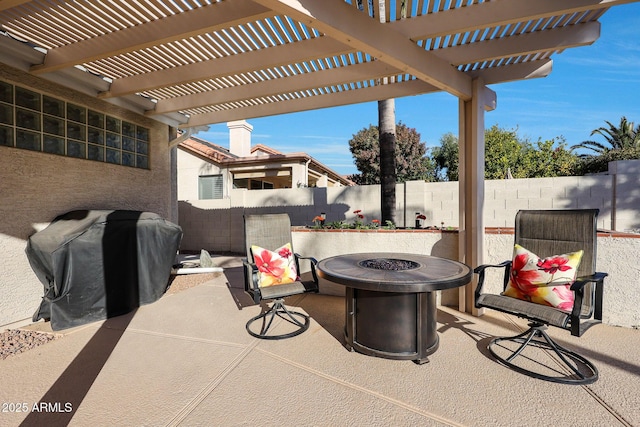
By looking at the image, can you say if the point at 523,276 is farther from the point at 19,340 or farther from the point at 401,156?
the point at 401,156

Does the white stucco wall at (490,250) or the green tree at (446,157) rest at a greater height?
the green tree at (446,157)

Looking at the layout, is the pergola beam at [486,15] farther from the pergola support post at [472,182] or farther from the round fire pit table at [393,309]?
the round fire pit table at [393,309]

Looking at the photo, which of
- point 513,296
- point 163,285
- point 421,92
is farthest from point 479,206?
point 163,285

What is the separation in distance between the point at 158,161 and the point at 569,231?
6787mm

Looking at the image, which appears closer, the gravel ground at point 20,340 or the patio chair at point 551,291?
the patio chair at point 551,291

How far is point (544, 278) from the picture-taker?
9.14 feet

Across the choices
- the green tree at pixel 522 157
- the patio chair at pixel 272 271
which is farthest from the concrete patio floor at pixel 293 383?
the green tree at pixel 522 157

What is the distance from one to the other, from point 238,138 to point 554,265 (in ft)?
45.3

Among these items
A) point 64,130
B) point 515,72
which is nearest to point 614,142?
point 515,72

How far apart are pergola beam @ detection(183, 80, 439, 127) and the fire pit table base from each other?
10.4 feet

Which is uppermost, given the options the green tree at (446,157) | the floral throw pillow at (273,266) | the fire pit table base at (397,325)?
the green tree at (446,157)

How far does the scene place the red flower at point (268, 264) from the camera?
357cm

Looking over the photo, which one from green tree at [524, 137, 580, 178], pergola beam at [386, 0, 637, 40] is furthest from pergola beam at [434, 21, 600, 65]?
green tree at [524, 137, 580, 178]

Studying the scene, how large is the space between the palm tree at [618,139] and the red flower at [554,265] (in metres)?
17.2
